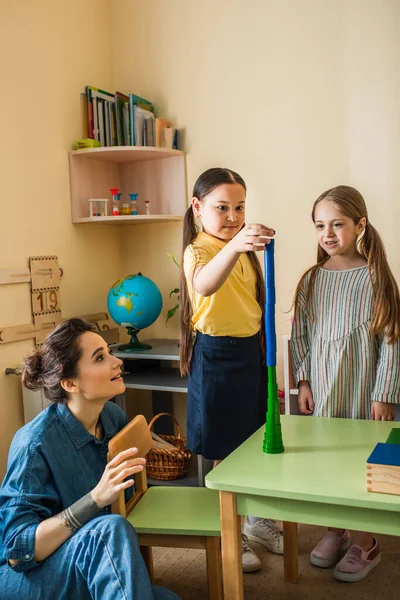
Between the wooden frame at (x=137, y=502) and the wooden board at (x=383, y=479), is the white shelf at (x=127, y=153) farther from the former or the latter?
the wooden board at (x=383, y=479)

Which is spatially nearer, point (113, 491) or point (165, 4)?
point (113, 491)

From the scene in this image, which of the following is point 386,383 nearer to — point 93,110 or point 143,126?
point 143,126

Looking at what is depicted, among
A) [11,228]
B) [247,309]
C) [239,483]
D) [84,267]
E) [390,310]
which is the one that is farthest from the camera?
[84,267]

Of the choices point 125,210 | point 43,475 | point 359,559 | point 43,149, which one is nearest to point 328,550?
point 359,559

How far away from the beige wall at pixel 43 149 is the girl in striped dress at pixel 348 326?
1.36m

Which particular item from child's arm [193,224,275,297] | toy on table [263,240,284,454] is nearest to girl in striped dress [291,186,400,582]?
child's arm [193,224,275,297]

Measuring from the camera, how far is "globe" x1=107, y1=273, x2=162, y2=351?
302 centimetres

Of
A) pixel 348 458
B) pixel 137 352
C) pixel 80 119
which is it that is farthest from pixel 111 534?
pixel 80 119

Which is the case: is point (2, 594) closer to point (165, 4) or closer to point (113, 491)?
point (113, 491)

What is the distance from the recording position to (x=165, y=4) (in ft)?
10.8

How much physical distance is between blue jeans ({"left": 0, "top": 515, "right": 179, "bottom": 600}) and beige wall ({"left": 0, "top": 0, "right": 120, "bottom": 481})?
139cm

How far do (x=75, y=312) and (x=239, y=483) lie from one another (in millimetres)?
2035

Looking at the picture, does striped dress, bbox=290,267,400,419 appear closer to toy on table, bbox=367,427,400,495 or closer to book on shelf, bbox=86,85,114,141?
toy on table, bbox=367,427,400,495

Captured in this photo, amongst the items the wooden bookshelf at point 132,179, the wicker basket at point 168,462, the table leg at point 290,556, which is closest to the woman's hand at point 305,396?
the table leg at point 290,556
